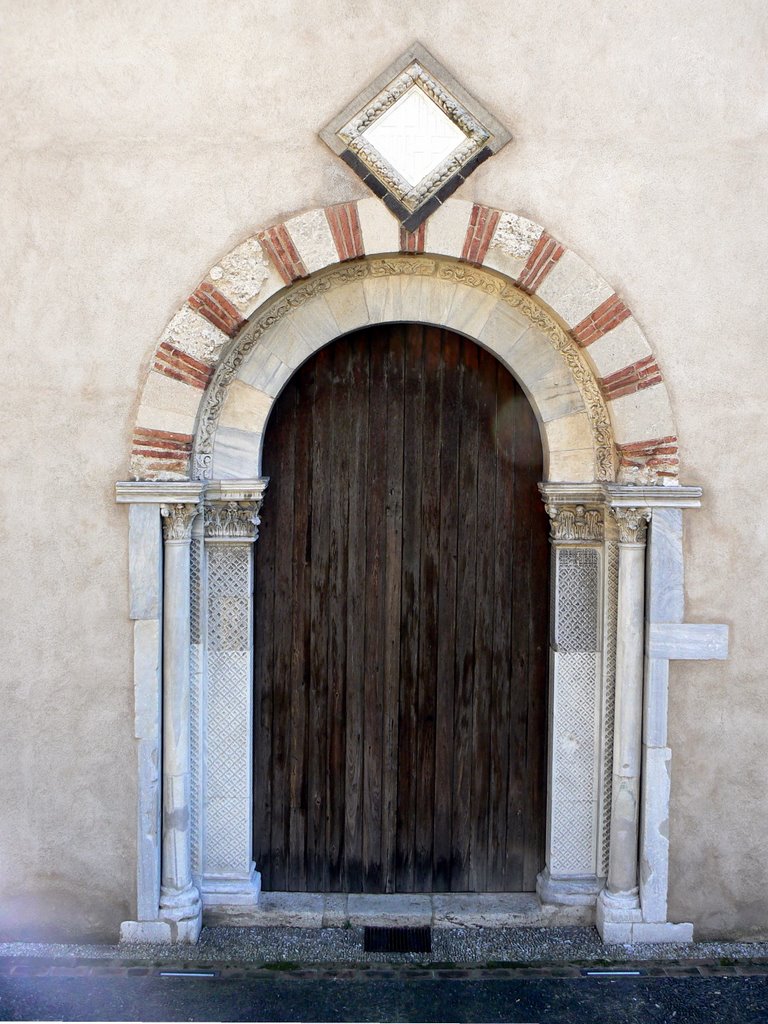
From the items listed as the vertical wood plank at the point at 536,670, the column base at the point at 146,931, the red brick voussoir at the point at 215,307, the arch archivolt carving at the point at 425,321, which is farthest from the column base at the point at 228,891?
the red brick voussoir at the point at 215,307

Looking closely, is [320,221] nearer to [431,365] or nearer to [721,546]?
[431,365]

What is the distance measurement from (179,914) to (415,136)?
393 cm

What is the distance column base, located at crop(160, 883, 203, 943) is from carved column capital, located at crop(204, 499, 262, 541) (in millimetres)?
1767

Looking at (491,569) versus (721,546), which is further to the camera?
(491,569)

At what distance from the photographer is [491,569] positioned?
508cm

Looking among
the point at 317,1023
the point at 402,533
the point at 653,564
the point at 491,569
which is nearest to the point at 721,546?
the point at 653,564

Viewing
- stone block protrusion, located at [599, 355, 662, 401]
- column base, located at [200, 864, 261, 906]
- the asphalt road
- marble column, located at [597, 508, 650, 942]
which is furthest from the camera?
column base, located at [200, 864, 261, 906]

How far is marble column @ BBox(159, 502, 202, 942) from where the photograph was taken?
4.68 meters

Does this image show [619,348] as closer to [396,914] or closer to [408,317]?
[408,317]

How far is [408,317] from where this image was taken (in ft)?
15.9

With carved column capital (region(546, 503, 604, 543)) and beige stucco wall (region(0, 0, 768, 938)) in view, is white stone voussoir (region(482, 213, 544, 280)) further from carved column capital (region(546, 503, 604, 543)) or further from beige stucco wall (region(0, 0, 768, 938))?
carved column capital (region(546, 503, 604, 543))

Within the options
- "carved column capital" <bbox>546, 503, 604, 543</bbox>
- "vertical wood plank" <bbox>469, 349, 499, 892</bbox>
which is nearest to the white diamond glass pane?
"vertical wood plank" <bbox>469, 349, 499, 892</bbox>

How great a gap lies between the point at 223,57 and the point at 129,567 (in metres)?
2.44

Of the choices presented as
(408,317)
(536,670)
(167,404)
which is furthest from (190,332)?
(536,670)
